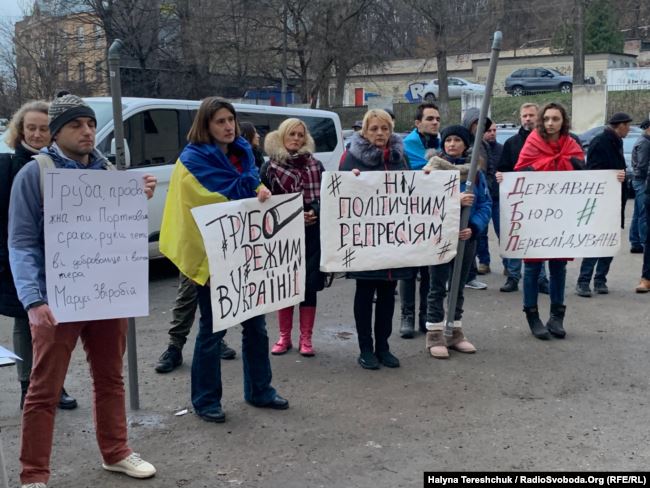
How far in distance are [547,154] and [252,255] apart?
9.79 feet

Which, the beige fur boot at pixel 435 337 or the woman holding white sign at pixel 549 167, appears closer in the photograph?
the beige fur boot at pixel 435 337

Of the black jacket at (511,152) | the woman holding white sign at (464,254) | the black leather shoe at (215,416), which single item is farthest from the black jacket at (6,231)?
the black jacket at (511,152)

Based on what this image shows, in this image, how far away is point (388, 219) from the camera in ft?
18.6

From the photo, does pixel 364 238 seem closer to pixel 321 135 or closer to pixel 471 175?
pixel 471 175

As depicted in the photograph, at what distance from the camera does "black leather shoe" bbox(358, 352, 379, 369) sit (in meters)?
5.64

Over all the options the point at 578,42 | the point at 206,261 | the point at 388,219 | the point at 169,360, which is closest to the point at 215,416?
the point at 206,261

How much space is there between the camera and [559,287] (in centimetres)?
639

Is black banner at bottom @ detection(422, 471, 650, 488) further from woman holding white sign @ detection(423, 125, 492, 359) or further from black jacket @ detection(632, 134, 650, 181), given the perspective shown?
black jacket @ detection(632, 134, 650, 181)

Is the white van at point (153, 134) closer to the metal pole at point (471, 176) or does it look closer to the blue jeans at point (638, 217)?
the metal pole at point (471, 176)

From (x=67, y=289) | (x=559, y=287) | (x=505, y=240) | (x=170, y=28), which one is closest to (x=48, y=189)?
(x=67, y=289)

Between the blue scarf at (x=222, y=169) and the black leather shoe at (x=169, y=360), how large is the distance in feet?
5.36

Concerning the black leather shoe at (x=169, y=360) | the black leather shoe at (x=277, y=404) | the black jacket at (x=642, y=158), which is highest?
the black jacket at (x=642, y=158)

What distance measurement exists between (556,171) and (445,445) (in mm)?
2977

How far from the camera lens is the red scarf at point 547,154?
6.42 meters
